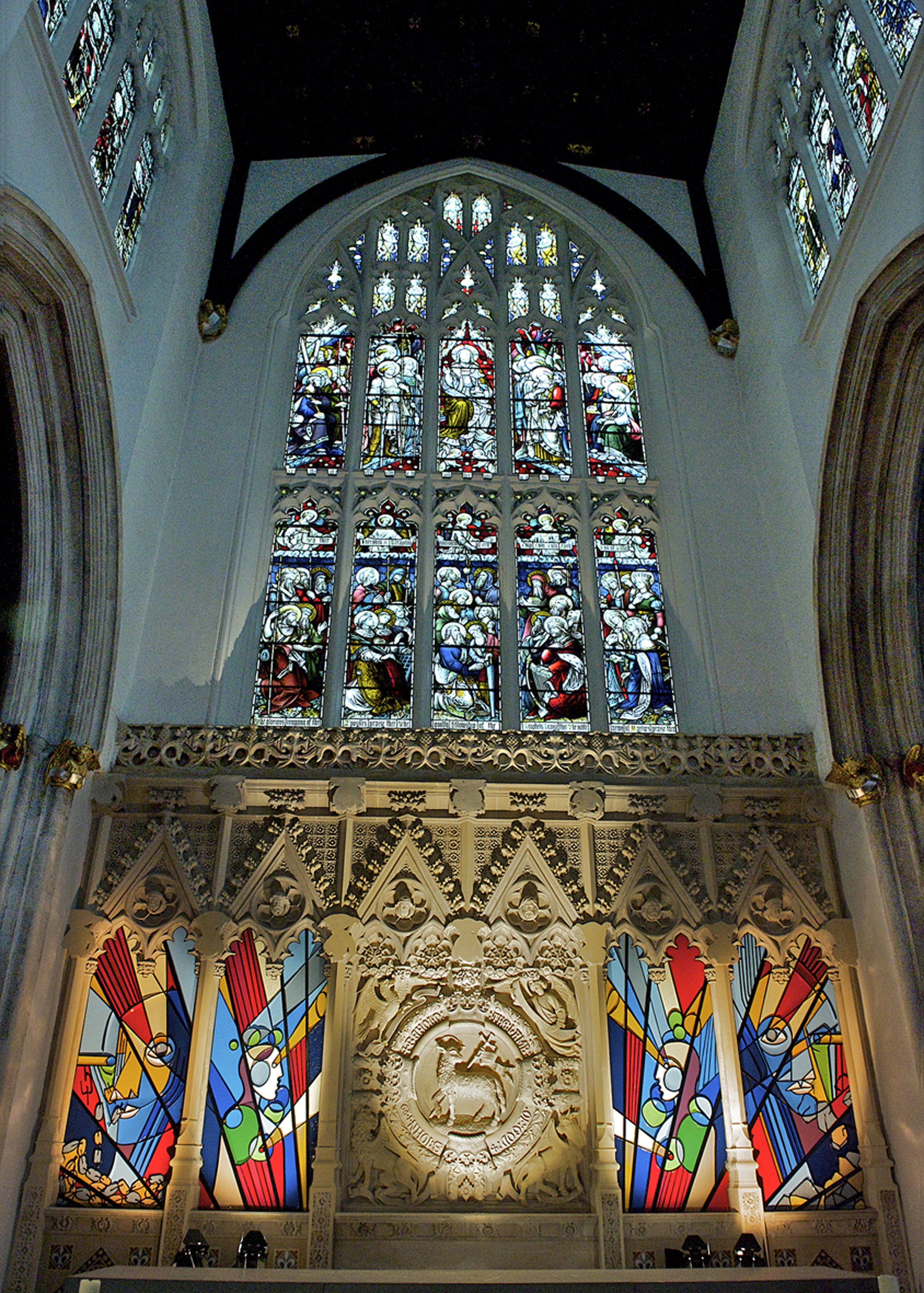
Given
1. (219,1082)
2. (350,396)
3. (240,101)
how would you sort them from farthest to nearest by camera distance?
(240,101) < (350,396) < (219,1082)

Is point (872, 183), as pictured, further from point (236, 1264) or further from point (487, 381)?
point (236, 1264)

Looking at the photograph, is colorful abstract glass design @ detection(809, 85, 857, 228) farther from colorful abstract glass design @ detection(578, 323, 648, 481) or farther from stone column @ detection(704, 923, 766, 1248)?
stone column @ detection(704, 923, 766, 1248)

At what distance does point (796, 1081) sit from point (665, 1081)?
75 centimetres

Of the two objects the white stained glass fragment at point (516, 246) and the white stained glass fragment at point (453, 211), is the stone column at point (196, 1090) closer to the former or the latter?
the white stained glass fragment at point (516, 246)

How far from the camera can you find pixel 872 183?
6520 millimetres

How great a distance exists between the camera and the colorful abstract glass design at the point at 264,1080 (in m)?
5.48

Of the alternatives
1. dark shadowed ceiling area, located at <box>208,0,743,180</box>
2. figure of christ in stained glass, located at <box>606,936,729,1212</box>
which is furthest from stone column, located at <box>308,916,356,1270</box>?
dark shadowed ceiling area, located at <box>208,0,743,180</box>

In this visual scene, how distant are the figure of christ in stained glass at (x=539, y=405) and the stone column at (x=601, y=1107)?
159 inches

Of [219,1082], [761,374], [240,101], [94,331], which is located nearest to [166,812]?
[219,1082]

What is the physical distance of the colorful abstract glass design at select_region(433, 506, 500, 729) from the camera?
723cm

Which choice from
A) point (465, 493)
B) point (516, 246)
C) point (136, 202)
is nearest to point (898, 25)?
point (465, 493)

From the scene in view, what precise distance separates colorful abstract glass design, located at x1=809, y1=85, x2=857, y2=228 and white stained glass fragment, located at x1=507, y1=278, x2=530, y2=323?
2.83 m

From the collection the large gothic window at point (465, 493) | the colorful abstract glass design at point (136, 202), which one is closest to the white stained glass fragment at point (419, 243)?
the large gothic window at point (465, 493)

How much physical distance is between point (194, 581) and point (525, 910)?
3.43 metres
